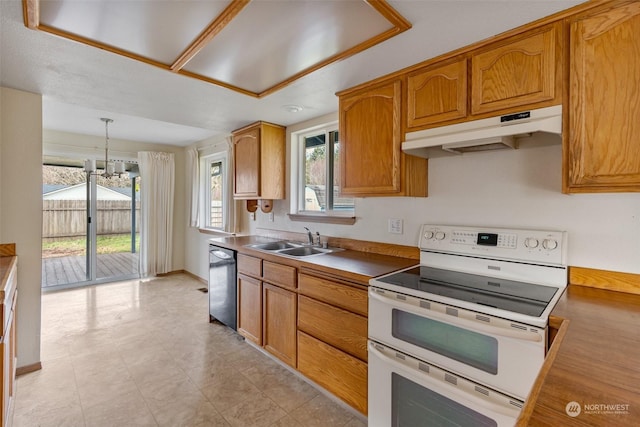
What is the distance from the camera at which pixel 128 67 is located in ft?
6.03

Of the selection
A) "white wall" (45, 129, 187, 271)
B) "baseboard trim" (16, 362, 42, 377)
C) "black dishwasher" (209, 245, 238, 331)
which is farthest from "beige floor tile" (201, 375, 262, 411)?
"white wall" (45, 129, 187, 271)

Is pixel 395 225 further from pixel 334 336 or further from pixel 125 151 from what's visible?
pixel 125 151

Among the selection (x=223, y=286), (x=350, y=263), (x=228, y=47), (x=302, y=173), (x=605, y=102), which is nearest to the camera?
(x=605, y=102)

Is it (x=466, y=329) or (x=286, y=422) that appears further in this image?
(x=286, y=422)

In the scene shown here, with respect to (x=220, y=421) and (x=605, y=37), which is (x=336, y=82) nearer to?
(x=605, y=37)

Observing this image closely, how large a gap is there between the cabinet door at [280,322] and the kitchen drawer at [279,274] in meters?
0.05

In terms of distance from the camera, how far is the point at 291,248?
9.42 ft

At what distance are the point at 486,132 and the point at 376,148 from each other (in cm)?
72

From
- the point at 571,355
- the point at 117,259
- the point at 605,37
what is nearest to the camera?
the point at 571,355

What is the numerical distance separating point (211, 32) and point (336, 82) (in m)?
0.89

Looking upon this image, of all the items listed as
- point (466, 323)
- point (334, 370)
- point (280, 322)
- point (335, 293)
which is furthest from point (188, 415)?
point (466, 323)

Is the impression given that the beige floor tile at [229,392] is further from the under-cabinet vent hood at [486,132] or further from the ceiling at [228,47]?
the ceiling at [228,47]

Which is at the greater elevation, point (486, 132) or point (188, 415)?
point (486, 132)

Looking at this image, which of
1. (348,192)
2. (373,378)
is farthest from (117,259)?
(373,378)
